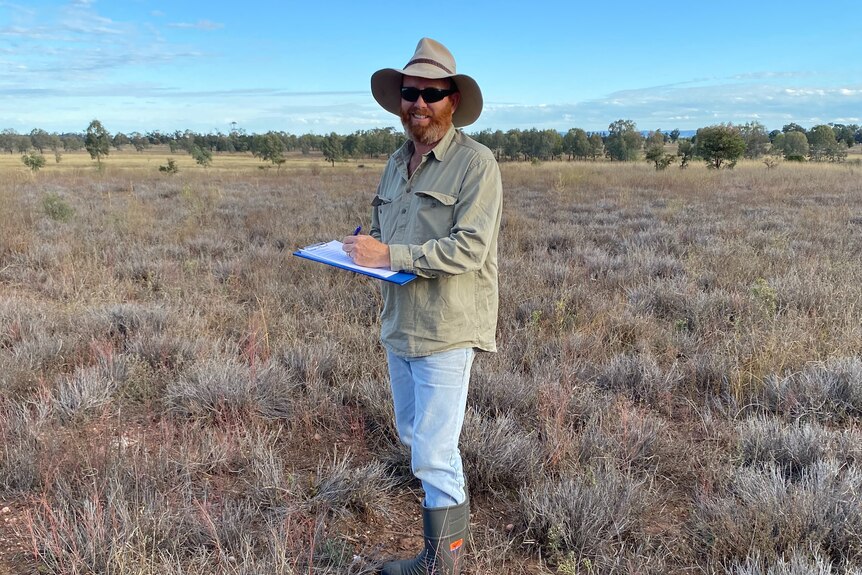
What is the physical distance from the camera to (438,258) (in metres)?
1.62

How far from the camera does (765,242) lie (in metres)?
8.30

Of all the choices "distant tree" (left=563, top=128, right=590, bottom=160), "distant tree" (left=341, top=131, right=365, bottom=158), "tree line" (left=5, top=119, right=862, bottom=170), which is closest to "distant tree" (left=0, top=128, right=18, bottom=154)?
"tree line" (left=5, top=119, right=862, bottom=170)

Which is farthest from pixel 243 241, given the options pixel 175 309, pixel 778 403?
pixel 778 403

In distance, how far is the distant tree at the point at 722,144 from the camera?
27062mm

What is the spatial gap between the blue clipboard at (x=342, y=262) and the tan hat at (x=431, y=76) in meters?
0.65

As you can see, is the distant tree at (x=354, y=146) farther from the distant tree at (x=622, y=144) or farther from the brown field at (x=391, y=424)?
the brown field at (x=391, y=424)

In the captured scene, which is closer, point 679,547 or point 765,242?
point 679,547

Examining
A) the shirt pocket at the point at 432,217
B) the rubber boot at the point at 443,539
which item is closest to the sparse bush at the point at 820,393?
the rubber boot at the point at 443,539

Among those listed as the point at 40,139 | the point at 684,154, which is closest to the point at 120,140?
the point at 40,139

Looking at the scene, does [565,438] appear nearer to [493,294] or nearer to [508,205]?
[493,294]

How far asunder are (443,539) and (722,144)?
31.1m

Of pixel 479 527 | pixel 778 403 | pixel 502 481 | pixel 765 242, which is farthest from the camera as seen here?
pixel 765 242

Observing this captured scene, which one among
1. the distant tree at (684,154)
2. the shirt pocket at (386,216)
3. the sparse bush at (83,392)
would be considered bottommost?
the sparse bush at (83,392)

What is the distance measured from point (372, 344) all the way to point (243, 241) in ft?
17.9
